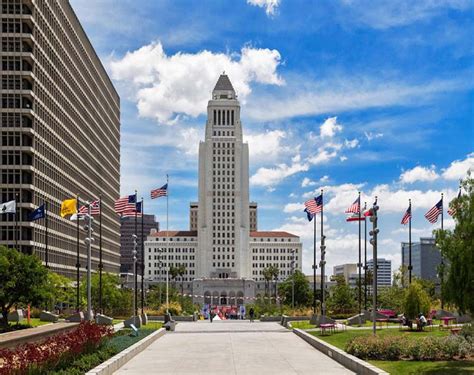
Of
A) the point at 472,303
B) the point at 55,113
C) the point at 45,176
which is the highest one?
the point at 55,113

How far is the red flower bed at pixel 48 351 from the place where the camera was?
1992 cm

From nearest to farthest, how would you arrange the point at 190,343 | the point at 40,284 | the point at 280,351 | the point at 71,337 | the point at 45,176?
the point at 71,337, the point at 280,351, the point at 190,343, the point at 40,284, the point at 45,176

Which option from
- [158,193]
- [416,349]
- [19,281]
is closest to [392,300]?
[158,193]

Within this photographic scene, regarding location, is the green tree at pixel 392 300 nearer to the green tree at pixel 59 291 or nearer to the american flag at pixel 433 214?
the american flag at pixel 433 214

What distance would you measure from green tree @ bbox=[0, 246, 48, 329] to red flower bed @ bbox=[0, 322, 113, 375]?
20589 mm

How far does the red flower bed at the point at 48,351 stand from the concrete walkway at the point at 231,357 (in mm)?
1753

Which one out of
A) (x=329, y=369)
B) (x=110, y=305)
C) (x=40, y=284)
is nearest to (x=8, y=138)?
(x=110, y=305)

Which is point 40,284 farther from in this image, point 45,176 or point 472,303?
point 45,176

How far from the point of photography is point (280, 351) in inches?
1457

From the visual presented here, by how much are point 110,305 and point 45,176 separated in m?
23.7

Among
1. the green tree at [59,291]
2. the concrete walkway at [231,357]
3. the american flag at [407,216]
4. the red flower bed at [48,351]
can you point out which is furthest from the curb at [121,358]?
the american flag at [407,216]

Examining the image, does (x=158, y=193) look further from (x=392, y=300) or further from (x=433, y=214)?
(x=392, y=300)

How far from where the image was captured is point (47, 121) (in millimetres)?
100938

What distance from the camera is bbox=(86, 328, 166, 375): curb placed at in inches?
976
